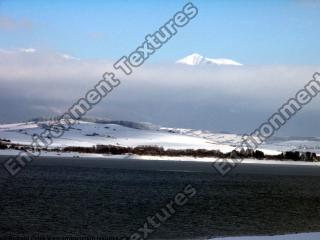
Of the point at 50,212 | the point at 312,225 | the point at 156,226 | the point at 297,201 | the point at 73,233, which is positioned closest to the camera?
the point at 73,233

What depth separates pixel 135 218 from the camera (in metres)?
39.9

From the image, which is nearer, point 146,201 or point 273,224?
point 273,224

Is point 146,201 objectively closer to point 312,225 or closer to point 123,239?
point 312,225

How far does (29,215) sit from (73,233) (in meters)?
7.35

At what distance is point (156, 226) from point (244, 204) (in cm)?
1939

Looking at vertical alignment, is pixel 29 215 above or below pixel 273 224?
above

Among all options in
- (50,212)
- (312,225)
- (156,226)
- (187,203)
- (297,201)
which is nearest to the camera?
(156,226)

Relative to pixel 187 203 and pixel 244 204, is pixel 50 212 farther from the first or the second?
pixel 244 204

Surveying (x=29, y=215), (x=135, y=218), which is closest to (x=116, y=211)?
(x=135, y=218)

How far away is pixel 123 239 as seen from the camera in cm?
2912

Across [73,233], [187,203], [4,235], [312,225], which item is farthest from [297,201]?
[4,235]

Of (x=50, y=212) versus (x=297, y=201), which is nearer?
(x=50, y=212)

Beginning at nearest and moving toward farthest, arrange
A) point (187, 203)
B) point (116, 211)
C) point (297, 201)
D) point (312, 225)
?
point (312, 225), point (116, 211), point (187, 203), point (297, 201)

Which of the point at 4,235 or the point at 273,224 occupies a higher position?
the point at 4,235
